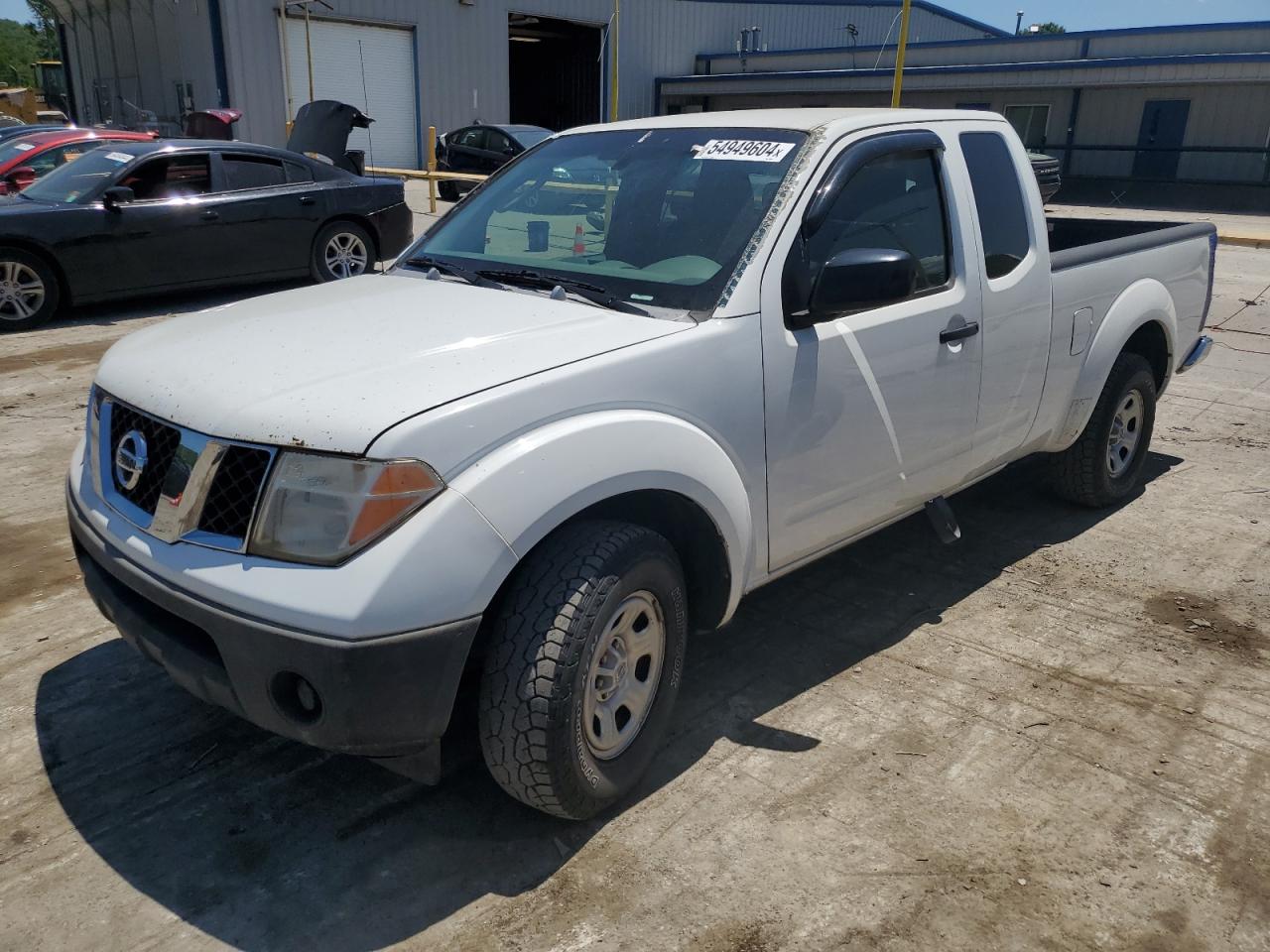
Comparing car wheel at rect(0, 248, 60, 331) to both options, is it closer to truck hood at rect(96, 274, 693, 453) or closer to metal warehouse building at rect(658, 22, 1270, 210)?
truck hood at rect(96, 274, 693, 453)

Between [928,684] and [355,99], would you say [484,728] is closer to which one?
[928,684]

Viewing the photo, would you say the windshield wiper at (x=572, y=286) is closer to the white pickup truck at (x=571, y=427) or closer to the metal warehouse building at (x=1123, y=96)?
the white pickup truck at (x=571, y=427)

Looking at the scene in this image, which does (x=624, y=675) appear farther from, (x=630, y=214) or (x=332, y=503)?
(x=630, y=214)

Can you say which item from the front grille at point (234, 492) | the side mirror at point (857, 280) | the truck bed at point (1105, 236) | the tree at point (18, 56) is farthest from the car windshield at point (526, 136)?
the tree at point (18, 56)

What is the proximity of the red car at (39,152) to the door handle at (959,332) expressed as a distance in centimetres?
991

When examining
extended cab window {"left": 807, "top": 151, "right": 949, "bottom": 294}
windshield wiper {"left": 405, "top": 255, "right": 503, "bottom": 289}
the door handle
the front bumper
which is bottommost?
the front bumper

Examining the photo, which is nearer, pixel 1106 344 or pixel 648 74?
pixel 1106 344

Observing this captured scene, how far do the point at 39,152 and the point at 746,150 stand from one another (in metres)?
11.5

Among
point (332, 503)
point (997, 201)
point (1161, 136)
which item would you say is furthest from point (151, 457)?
point (1161, 136)

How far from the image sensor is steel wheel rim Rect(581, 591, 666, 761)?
2.72m

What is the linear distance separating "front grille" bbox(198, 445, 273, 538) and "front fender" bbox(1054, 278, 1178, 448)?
12.0 ft

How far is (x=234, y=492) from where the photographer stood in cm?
245

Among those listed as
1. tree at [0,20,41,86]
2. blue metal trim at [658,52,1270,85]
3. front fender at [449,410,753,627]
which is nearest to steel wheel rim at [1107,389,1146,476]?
front fender at [449,410,753,627]

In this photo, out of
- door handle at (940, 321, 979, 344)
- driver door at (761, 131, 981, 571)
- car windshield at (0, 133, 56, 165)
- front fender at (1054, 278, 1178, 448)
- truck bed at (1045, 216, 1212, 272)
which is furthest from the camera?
car windshield at (0, 133, 56, 165)
